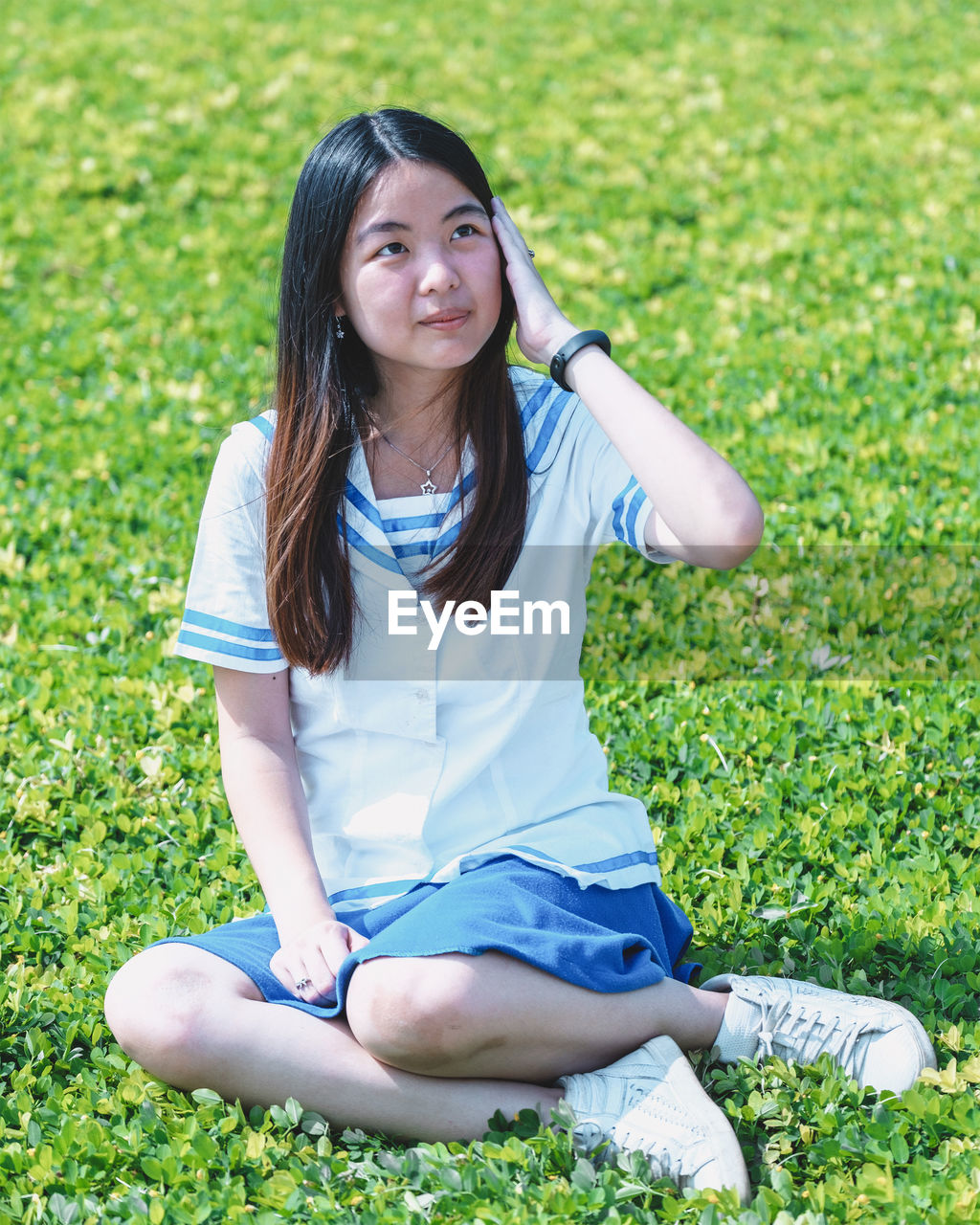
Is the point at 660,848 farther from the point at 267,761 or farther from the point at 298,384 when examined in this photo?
the point at 298,384

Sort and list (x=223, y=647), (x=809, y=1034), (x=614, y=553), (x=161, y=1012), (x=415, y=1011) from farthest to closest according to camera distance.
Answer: (x=614, y=553)
(x=223, y=647)
(x=809, y=1034)
(x=161, y=1012)
(x=415, y=1011)

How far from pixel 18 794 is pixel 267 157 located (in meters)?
4.38

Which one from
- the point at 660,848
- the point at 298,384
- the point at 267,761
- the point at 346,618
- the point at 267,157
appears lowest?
the point at 660,848

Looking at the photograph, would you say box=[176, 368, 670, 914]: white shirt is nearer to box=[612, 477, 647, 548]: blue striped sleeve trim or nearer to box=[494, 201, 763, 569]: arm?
box=[612, 477, 647, 548]: blue striped sleeve trim

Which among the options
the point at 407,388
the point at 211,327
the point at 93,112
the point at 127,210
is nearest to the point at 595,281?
the point at 211,327

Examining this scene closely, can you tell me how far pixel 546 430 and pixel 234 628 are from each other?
0.62 m

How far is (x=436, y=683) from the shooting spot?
2268 mm

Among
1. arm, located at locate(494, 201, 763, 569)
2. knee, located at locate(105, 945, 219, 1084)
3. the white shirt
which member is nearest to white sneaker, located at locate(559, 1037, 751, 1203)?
the white shirt

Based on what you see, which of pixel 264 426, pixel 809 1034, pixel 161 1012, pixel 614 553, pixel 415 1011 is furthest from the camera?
pixel 614 553

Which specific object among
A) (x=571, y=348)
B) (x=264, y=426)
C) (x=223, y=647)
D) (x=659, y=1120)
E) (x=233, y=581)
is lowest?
(x=659, y=1120)

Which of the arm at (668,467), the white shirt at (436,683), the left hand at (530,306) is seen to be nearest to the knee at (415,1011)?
the white shirt at (436,683)

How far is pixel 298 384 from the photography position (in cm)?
231

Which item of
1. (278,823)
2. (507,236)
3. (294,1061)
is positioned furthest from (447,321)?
(294,1061)

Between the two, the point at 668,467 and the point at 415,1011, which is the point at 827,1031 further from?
the point at 668,467
